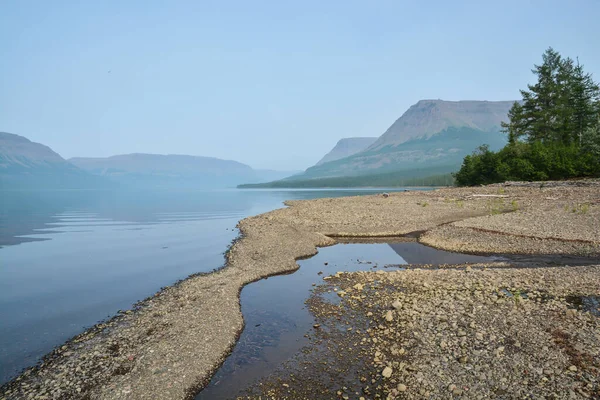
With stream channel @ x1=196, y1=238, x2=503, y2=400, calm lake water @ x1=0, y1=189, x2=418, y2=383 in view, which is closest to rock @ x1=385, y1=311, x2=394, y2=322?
stream channel @ x1=196, y1=238, x2=503, y2=400

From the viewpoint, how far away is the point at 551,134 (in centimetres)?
6303

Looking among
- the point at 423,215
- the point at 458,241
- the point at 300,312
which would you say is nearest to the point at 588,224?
the point at 458,241

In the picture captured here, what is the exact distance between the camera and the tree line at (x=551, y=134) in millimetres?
50750

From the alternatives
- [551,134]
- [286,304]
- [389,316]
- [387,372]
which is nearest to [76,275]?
[286,304]

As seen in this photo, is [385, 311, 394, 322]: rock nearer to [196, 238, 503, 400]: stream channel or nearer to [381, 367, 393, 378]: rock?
[196, 238, 503, 400]: stream channel

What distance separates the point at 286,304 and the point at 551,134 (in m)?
72.1

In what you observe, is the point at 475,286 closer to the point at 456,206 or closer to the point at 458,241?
the point at 458,241

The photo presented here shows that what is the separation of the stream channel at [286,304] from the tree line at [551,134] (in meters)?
43.1

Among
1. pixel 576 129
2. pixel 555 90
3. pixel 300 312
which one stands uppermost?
pixel 555 90

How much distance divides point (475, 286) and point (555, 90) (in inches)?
2653

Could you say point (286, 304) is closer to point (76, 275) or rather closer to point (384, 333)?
point (384, 333)

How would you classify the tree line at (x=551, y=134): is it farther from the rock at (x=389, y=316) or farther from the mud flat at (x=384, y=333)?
the rock at (x=389, y=316)

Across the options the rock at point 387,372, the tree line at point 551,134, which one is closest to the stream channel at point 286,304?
the rock at point 387,372

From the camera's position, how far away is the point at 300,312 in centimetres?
1298
